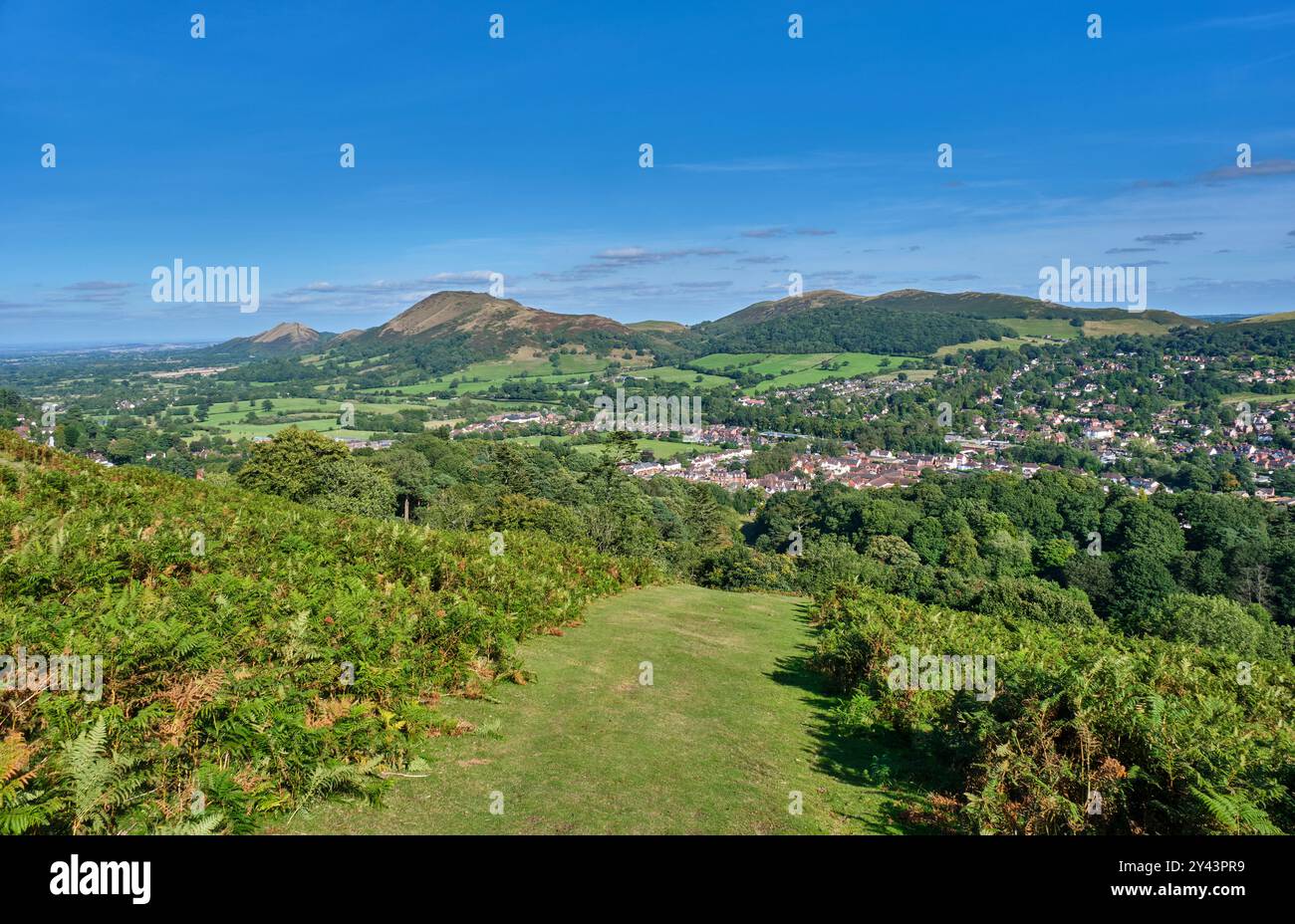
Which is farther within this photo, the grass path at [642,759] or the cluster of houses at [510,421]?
the cluster of houses at [510,421]

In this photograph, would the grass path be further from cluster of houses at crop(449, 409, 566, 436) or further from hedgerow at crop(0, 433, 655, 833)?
cluster of houses at crop(449, 409, 566, 436)

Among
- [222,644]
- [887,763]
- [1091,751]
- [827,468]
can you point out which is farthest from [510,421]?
[1091,751]

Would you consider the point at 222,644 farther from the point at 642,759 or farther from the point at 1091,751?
the point at 1091,751

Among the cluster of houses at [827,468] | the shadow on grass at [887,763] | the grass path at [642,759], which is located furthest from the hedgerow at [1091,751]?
the cluster of houses at [827,468]

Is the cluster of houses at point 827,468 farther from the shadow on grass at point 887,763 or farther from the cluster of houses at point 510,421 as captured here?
the shadow on grass at point 887,763

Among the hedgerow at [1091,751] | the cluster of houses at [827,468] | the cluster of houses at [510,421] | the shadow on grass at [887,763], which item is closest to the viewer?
the hedgerow at [1091,751]

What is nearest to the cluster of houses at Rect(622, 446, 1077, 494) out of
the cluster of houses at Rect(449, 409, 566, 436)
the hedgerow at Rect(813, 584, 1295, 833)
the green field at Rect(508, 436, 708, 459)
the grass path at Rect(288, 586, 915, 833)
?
the green field at Rect(508, 436, 708, 459)
